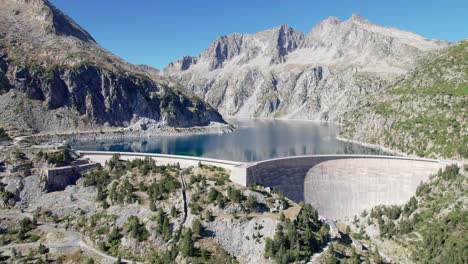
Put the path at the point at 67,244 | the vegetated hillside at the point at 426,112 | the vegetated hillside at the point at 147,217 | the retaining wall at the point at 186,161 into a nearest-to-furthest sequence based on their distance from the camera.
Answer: the vegetated hillside at the point at 147,217, the path at the point at 67,244, the retaining wall at the point at 186,161, the vegetated hillside at the point at 426,112

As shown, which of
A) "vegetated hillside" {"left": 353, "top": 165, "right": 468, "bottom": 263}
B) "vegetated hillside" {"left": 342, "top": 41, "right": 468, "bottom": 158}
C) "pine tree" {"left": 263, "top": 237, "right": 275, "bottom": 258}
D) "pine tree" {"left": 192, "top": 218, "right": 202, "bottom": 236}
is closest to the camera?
"pine tree" {"left": 263, "top": 237, "right": 275, "bottom": 258}

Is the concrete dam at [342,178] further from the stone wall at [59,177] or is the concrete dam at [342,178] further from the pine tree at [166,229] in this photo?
the stone wall at [59,177]

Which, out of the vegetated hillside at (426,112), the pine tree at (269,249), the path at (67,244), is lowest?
the path at (67,244)

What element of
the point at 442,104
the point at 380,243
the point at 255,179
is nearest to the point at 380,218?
the point at 380,243

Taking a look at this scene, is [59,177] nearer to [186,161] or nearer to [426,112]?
[186,161]

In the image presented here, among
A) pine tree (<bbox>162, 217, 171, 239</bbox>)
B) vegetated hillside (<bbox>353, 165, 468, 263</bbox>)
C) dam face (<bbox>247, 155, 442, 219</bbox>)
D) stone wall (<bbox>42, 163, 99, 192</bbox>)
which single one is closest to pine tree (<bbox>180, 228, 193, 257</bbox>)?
pine tree (<bbox>162, 217, 171, 239</bbox>)

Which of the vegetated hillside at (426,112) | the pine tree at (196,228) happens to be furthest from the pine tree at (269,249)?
the vegetated hillside at (426,112)

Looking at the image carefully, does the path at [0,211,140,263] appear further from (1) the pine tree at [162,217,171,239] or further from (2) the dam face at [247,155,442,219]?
(2) the dam face at [247,155,442,219]
